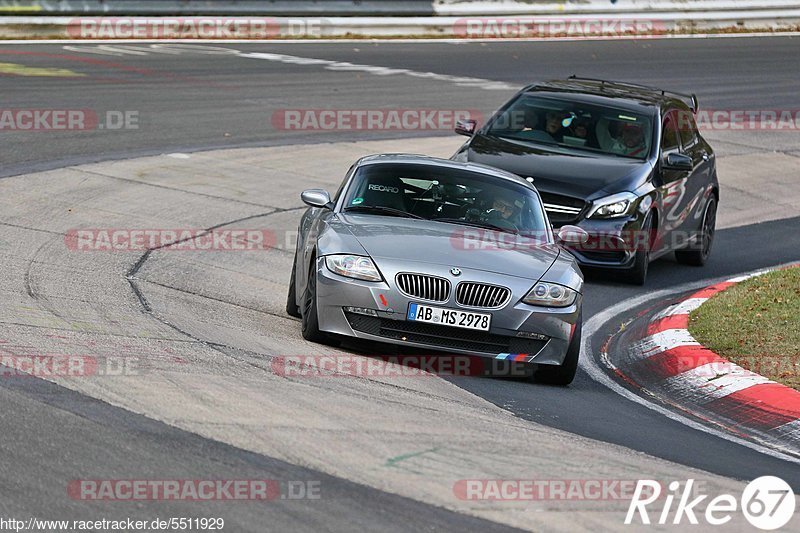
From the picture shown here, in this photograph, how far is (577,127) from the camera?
14375 mm

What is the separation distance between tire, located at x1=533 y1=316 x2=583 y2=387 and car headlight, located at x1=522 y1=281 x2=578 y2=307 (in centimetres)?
18

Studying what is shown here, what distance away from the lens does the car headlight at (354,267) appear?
8742mm

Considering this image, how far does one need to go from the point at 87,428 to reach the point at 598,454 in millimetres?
2579

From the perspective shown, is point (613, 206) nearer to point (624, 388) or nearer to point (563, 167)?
point (563, 167)

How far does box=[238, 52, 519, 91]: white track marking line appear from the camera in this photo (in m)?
25.1

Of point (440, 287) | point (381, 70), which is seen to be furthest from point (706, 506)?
point (381, 70)

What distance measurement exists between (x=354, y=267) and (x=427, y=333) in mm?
664

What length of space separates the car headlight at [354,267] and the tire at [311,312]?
→ 17cm

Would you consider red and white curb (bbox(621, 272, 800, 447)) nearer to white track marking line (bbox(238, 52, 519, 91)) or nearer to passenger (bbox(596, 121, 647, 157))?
passenger (bbox(596, 121, 647, 157))

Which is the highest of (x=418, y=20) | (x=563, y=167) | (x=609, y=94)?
(x=418, y=20)

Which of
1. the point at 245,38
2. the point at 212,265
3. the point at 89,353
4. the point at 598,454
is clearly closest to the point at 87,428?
the point at 89,353

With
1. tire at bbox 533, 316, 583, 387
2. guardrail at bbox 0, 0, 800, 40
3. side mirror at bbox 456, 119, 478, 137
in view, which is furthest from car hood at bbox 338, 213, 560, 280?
guardrail at bbox 0, 0, 800, 40

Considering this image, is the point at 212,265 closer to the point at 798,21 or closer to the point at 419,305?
the point at 419,305

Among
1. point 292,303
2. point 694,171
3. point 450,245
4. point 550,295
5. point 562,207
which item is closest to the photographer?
point 550,295
